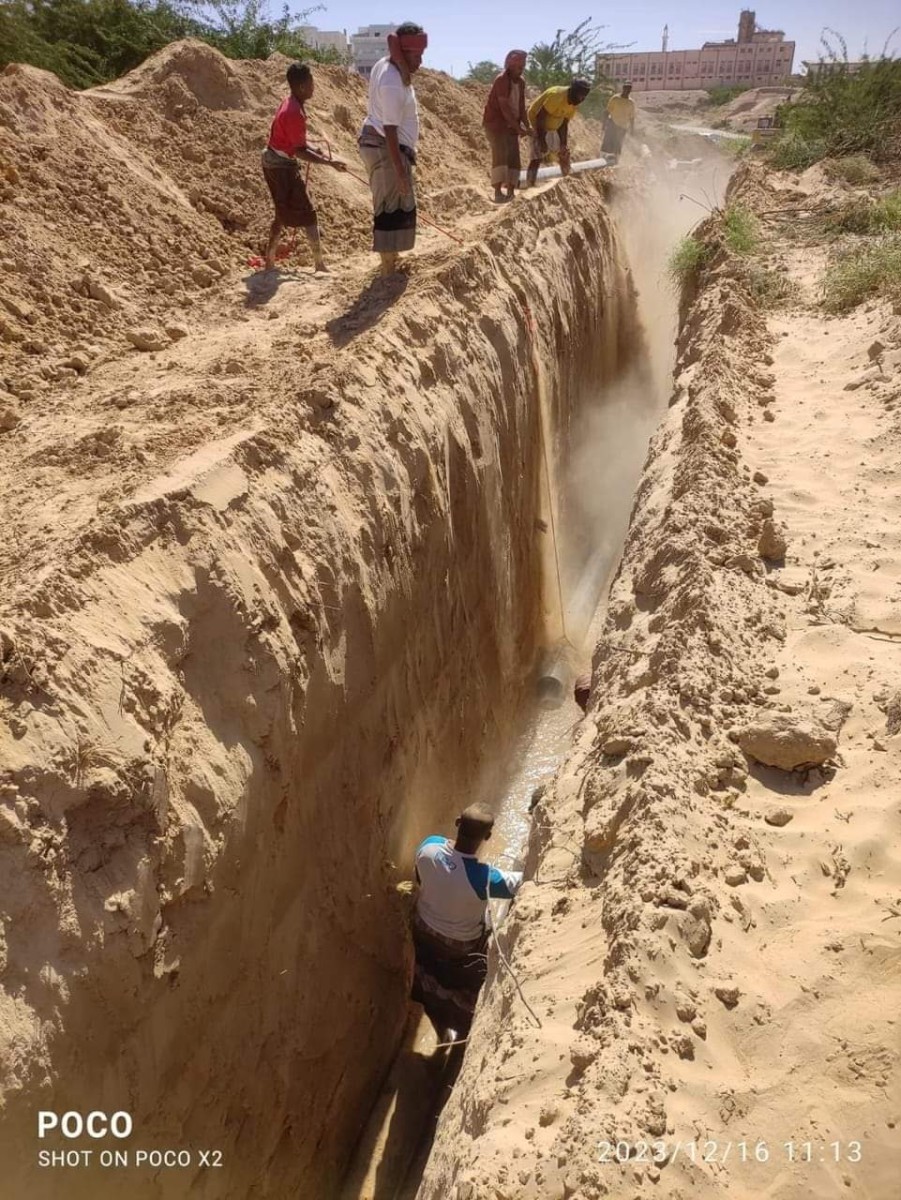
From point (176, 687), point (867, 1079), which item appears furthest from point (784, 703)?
point (176, 687)

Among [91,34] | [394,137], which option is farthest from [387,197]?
Result: [91,34]

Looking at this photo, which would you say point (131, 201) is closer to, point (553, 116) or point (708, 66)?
point (553, 116)

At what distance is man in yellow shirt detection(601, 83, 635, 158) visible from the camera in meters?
13.2

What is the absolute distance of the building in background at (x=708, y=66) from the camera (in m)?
42.9

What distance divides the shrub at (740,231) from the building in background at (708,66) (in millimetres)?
42012

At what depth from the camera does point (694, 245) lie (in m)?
7.76

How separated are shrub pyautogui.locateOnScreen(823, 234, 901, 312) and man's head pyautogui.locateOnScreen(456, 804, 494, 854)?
14.9ft

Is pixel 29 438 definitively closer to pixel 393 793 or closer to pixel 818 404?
pixel 393 793

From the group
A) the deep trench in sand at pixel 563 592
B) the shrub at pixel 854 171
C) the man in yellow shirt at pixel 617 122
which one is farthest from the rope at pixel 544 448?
the man in yellow shirt at pixel 617 122

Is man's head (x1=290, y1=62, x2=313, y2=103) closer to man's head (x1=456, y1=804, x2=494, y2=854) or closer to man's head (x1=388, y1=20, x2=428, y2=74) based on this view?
man's head (x1=388, y1=20, x2=428, y2=74)

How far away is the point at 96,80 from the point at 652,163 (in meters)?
9.66

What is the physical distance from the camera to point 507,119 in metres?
8.64

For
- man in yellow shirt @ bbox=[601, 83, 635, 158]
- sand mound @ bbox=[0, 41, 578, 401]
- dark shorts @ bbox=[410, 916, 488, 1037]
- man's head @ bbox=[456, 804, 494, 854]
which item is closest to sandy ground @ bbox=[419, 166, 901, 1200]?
man's head @ bbox=[456, 804, 494, 854]
